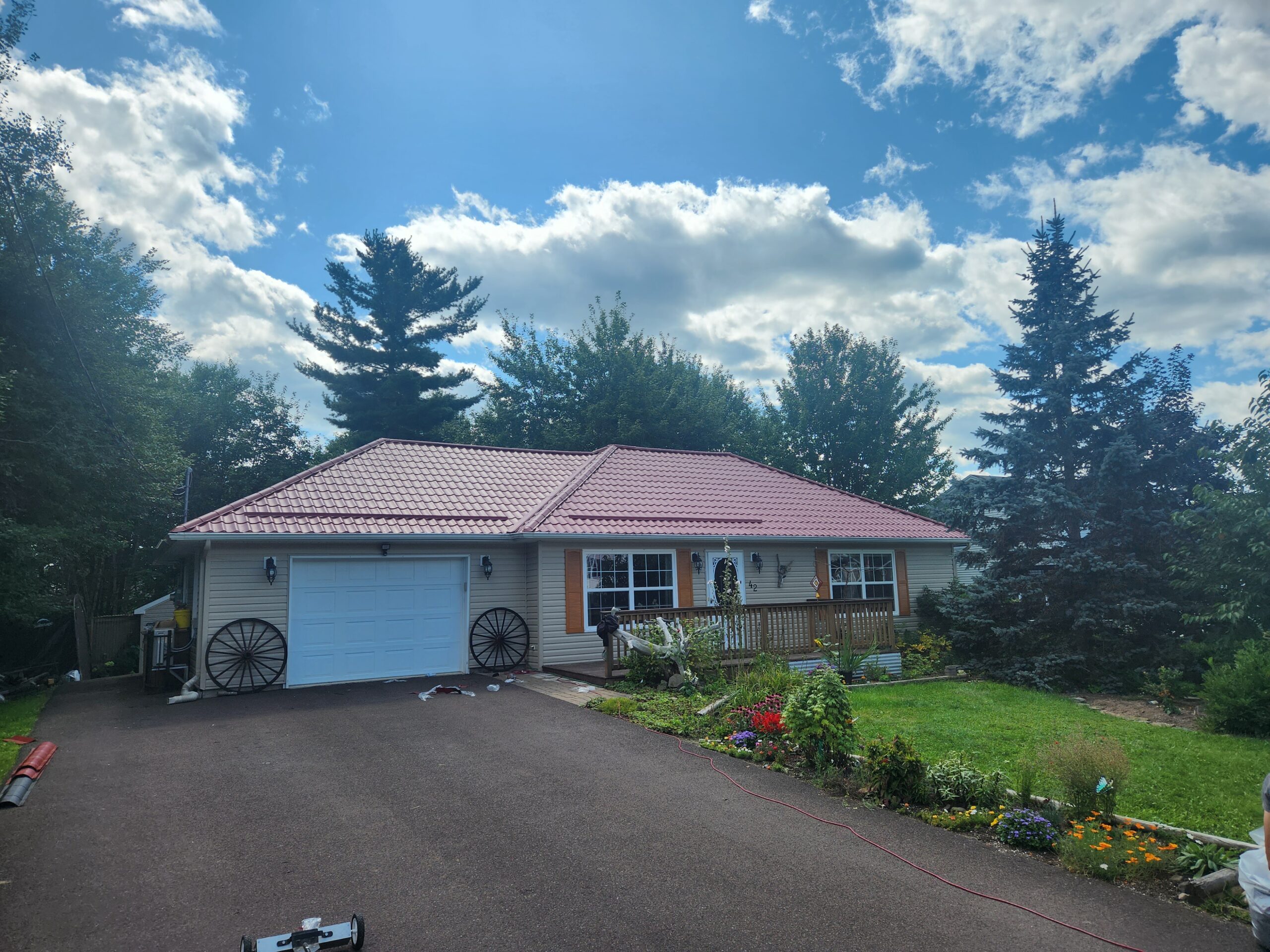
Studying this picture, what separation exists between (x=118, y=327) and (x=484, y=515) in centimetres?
1047

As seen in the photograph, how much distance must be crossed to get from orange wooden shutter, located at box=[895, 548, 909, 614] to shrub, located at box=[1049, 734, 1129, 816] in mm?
12930

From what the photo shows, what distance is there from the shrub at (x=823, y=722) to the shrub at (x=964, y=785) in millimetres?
905

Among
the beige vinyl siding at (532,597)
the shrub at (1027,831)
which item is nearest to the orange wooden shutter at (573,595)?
the beige vinyl siding at (532,597)

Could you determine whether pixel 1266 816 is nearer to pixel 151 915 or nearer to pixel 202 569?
pixel 151 915

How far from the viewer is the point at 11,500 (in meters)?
15.2

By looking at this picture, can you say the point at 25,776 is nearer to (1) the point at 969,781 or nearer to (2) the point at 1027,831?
(1) the point at 969,781

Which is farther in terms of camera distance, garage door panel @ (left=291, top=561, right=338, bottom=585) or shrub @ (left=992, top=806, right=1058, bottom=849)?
garage door panel @ (left=291, top=561, right=338, bottom=585)

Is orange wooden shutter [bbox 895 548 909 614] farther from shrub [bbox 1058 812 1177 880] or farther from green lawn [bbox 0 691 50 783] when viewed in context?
green lawn [bbox 0 691 50 783]

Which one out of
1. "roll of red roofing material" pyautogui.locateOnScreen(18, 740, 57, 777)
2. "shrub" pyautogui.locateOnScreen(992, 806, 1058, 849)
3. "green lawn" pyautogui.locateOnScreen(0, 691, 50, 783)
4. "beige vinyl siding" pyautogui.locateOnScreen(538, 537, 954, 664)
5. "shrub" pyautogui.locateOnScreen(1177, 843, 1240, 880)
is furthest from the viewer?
"beige vinyl siding" pyautogui.locateOnScreen(538, 537, 954, 664)

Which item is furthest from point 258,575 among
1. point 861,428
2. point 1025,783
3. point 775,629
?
point 861,428

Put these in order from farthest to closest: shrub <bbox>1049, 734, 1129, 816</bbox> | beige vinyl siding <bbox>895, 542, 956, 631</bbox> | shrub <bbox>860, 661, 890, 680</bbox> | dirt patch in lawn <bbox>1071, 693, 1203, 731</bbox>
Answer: beige vinyl siding <bbox>895, 542, 956, 631</bbox> → shrub <bbox>860, 661, 890, 680</bbox> → dirt patch in lawn <bbox>1071, 693, 1203, 731</bbox> → shrub <bbox>1049, 734, 1129, 816</bbox>

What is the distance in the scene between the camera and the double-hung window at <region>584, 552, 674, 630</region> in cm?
1451

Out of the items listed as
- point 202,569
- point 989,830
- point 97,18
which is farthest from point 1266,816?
point 97,18

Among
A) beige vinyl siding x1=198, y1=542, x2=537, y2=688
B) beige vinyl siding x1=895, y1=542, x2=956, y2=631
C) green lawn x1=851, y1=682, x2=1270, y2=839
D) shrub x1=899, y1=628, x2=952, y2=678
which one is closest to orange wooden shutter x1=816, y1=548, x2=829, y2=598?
shrub x1=899, y1=628, x2=952, y2=678
